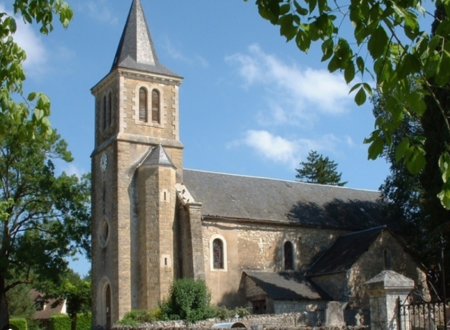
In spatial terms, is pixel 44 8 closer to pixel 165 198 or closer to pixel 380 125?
pixel 380 125

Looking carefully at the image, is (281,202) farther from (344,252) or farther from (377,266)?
(377,266)

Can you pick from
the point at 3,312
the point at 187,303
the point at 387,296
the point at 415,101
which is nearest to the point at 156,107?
the point at 187,303

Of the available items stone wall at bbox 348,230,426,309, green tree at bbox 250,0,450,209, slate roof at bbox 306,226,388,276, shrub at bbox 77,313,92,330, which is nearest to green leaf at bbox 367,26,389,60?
green tree at bbox 250,0,450,209

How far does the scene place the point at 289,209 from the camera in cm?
3744

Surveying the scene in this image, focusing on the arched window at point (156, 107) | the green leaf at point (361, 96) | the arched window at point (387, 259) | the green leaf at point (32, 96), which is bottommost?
the arched window at point (387, 259)

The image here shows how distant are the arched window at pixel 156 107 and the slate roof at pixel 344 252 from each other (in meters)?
11.3

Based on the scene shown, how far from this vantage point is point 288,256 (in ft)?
118

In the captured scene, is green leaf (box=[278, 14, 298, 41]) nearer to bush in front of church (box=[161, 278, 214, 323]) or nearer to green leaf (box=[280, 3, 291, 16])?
green leaf (box=[280, 3, 291, 16])

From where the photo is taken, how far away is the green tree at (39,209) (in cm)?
3744

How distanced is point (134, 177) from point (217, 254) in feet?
18.5

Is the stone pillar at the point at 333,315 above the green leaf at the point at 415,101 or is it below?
below

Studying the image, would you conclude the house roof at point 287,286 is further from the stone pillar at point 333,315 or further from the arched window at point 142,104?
the arched window at point 142,104

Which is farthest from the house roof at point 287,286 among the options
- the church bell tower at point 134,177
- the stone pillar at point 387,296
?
the stone pillar at point 387,296

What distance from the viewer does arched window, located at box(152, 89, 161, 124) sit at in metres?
34.6
